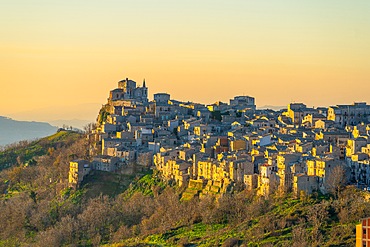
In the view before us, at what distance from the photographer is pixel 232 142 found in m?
58.9

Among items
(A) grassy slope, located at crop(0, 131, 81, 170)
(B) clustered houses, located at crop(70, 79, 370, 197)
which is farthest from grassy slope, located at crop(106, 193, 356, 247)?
(A) grassy slope, located at crop(0, 131, 81, 170)

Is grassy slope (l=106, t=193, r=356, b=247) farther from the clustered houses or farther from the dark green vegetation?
the clustered houses

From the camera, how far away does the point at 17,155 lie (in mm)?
79500

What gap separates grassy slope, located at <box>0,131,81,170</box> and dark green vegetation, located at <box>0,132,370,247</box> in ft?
27.0

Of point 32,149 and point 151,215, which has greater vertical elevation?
point 32,149

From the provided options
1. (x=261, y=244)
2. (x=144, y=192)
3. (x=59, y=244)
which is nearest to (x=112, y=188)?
(x=144, y=192)

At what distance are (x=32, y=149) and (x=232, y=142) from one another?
27.7 meters

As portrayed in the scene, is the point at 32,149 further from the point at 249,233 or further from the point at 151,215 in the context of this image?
the point at 249,233

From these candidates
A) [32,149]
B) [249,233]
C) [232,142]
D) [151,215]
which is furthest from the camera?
[32,149]

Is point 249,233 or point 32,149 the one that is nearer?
point 249,233

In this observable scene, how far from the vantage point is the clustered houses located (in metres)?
48.6

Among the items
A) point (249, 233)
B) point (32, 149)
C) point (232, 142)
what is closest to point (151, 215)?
point (232, 142)

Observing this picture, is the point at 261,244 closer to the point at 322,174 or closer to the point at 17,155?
the point at 322,174

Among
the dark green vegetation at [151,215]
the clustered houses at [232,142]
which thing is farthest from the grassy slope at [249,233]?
the clustered houses at [232,142]
